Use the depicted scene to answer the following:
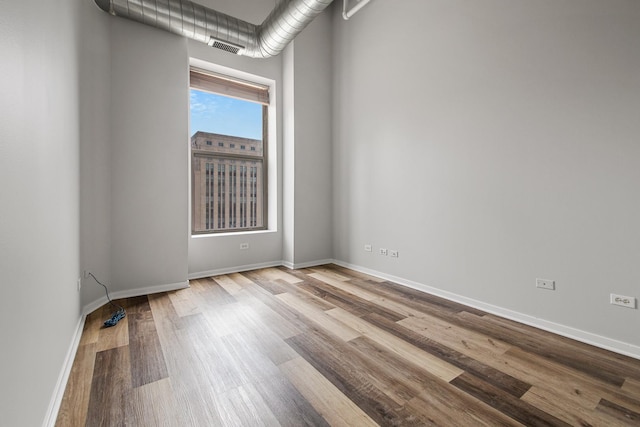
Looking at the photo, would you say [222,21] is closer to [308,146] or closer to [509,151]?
[308,146]

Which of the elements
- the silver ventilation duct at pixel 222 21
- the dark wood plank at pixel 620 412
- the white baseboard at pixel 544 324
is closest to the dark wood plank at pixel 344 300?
the white baseboard at pixel 544 324

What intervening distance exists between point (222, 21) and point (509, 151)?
3505 mm

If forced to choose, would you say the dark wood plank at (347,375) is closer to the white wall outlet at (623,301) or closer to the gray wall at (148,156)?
the white wall outlet at (623,301)

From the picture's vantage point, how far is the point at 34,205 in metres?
1.24

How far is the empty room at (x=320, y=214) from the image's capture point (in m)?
1.44

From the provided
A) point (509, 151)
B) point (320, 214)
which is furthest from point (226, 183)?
point (509, 151)

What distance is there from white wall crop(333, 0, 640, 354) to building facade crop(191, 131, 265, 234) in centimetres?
181

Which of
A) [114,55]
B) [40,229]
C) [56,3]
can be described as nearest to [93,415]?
[40,229]

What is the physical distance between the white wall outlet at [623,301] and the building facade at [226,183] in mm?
4125

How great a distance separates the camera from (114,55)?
303 cm

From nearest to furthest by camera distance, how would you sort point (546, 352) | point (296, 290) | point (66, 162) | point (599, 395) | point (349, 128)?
1. point (599, 395)
2. point (66, 162)
3. point (546, 352)
4. point (296, 290)
5. point (349, 128)

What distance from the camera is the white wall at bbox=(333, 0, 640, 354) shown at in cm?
208

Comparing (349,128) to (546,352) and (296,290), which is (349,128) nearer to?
(296,290)

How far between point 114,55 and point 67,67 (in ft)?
4.51
